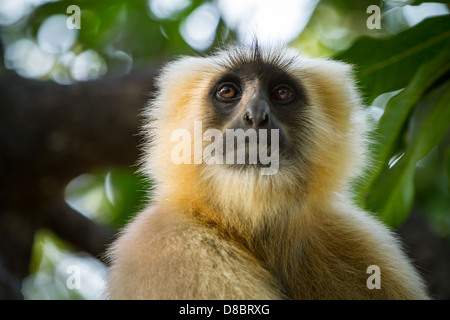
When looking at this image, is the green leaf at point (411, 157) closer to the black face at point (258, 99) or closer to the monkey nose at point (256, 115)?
the black face at point (258, 99)

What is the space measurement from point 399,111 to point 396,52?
729 mm

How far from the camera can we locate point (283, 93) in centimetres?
570

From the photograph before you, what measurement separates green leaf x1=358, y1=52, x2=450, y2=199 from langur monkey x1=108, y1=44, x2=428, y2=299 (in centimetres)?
21

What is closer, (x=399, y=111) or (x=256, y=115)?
(x=256, y=115)

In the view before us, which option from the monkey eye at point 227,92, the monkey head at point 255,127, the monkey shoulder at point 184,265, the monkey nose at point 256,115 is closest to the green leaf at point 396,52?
the monkey head at point 255,127

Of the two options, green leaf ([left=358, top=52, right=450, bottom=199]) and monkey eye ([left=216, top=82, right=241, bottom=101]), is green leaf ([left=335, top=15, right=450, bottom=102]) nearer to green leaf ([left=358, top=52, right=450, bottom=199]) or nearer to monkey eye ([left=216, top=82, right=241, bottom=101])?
green leaf ([left=358, top=52, right=450, bottom=199])

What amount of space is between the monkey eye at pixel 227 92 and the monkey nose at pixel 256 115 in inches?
25.4

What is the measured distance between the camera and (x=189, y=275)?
14.1ft

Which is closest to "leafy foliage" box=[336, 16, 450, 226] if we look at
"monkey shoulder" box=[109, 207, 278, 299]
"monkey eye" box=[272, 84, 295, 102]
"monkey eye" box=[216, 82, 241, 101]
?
"monkey eye" box=[272, 84, 295, 102]

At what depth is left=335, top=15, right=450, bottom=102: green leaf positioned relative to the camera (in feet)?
20.2

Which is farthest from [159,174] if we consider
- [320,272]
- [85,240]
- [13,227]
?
[13,227]

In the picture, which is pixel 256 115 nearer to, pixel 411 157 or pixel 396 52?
pixel 411 157

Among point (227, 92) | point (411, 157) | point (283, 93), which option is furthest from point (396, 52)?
point (227, 92)

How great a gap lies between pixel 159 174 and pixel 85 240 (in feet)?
17.2
